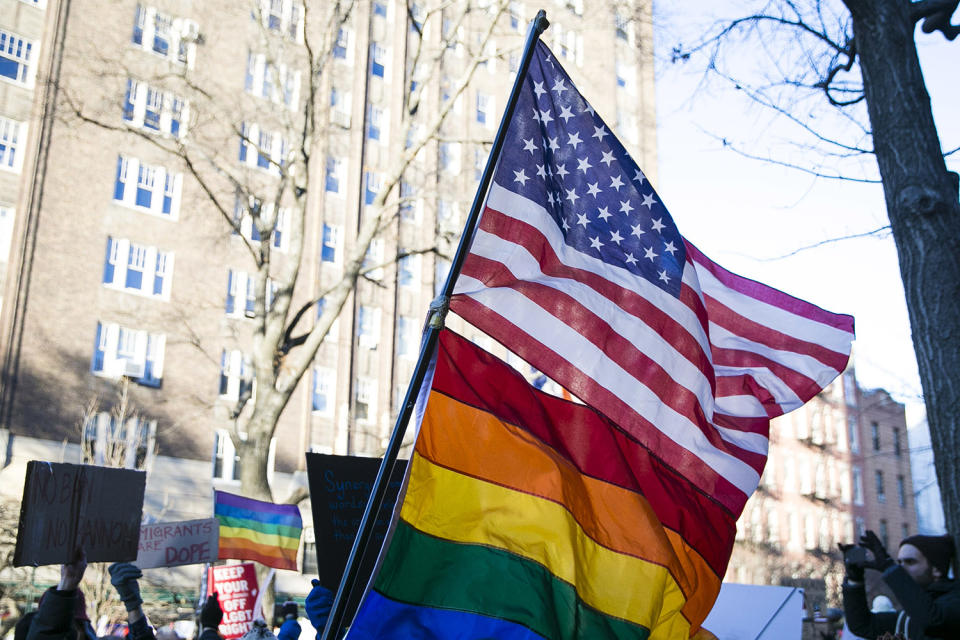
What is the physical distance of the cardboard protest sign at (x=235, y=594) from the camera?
12.6m

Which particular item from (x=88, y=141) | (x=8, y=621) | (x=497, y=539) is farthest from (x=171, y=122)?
(x=497, y=539)

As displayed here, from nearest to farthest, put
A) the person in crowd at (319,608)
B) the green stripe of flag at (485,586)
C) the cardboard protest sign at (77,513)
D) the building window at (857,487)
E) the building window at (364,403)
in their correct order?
1. the green stripe of flag at (485,586)
2. the person in crowd at (319,608)
3. the cardboard protest sign at (77,513)
4. the building window at (364,403)
5. the building window at (857,487)

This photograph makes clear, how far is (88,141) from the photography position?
30.6 m

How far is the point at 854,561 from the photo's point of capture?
5289 millimetres

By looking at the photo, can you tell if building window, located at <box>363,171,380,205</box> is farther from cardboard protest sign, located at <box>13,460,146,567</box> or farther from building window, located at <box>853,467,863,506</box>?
building window, located at <box>853,467,863,506</box>

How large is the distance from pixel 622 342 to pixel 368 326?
109 ft

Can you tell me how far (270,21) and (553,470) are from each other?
114ft

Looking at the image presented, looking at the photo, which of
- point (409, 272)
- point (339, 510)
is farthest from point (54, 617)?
point (409, 272)

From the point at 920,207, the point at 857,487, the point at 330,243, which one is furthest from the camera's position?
the point at 857,487

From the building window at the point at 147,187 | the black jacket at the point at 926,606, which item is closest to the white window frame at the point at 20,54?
the building window at the point at 147,187

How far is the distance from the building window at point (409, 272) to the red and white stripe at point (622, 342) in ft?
112

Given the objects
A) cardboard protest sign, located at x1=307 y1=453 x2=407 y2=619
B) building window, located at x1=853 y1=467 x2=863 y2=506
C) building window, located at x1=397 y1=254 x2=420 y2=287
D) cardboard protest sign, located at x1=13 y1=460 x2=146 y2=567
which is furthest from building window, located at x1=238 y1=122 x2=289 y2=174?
building window, located at x1=853 y1=467 x2=863 y2=506

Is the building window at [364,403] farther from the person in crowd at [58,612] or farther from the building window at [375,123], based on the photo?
the person in crowd at [58,612]

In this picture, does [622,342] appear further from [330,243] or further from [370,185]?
[370,185]
